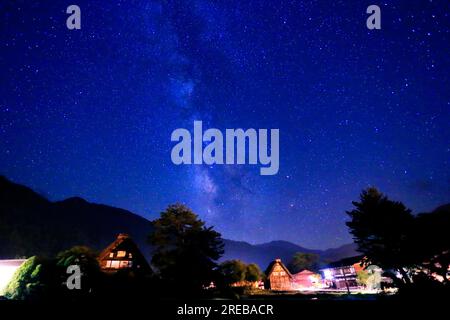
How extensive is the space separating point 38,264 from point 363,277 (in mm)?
56830

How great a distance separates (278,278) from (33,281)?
7020 centimetres

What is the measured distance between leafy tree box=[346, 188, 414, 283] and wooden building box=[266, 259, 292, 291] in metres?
46.0

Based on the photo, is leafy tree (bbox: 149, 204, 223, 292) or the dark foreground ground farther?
leafy tree (bbox: 149, 204, 223, 292)

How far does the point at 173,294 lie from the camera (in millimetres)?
27359

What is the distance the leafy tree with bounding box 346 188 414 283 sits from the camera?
37562 millimetres

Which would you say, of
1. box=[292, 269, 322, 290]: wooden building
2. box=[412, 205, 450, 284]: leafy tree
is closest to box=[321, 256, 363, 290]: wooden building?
box=[292, 269, 322, 290]: wooden building

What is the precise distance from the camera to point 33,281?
2552 cm

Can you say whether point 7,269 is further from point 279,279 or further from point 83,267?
point 279,279

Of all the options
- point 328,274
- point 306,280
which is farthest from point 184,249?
point 306,280

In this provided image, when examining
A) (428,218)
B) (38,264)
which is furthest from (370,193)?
(38,264)

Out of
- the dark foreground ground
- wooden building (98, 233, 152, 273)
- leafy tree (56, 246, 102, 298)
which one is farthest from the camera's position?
wooden building (98, 233, 152, 273)

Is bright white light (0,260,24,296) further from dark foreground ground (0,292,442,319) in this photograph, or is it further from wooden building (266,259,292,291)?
wooden building (266,259,292,291)

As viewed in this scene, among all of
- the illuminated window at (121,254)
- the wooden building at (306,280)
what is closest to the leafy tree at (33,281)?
the illuminated window at (121,254)
